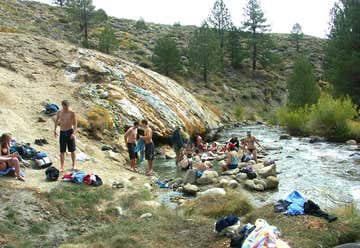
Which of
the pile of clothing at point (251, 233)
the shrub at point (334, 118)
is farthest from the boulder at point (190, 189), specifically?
the shrub at point (334, 118)

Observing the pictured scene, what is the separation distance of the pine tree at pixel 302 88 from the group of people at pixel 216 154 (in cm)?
1563

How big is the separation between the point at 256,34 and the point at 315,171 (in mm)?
52142

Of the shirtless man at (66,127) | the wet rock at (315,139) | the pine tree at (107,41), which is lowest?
the wet rock at (315,139)

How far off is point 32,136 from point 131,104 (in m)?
Result: 8.97

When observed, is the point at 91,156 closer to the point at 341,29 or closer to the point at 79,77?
the point at 79,77

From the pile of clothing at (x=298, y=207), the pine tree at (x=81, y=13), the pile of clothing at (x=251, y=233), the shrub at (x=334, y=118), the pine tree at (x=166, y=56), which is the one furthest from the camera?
the pine tree at (x=81, y=13)

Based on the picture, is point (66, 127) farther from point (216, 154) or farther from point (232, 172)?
point (216, 154)

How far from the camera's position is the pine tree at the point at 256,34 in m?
63.3

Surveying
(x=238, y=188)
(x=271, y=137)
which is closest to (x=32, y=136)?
(x=238, y=188)

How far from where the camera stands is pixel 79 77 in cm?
2580

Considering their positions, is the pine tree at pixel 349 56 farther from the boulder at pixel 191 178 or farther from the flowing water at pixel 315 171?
the boulder at pixel 191 178

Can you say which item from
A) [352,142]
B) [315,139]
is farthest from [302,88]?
[352,142]

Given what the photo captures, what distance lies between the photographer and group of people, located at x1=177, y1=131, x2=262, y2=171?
1742 cm

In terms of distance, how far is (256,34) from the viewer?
6581 cm
